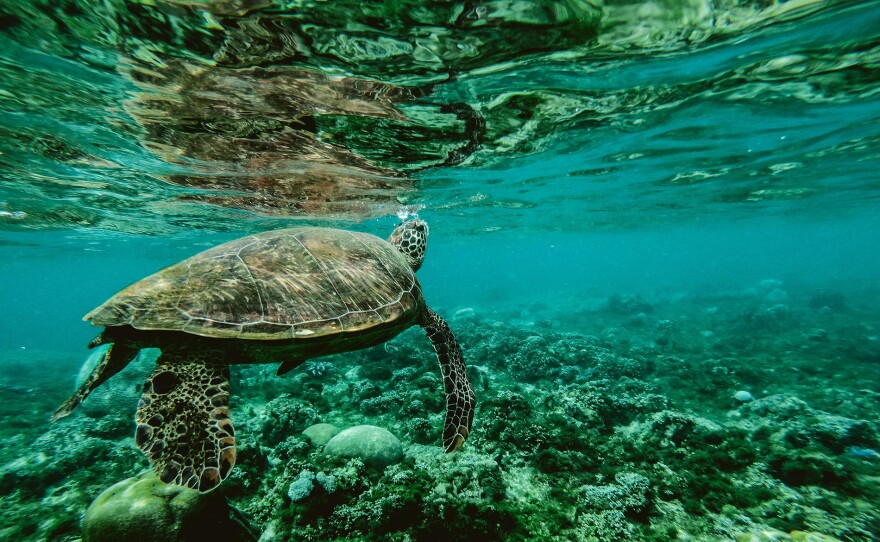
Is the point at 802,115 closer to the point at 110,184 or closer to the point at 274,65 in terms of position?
the point at 274,65

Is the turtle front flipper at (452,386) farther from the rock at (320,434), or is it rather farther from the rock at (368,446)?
the rock at (320,434)

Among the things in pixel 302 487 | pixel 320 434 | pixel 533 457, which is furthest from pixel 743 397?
pixel 302 487

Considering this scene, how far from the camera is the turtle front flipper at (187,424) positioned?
9.93 ft

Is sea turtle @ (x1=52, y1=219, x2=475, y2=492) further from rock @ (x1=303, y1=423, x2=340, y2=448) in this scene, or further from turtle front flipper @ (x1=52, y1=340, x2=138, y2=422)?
rock @ (x1=303, y1=423, x2=340, y2=448)

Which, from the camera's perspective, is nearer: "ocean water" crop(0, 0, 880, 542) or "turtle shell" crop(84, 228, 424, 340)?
"turtle shell" crop(84, 228, 424, 340)

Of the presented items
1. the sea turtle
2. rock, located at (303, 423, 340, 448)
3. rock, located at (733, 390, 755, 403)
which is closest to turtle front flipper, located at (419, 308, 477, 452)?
the sea turtle

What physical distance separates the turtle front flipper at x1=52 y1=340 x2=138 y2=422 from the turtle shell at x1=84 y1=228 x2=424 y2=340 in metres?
0.61

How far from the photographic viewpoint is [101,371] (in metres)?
3.96

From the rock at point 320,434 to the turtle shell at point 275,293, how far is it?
3.95 meters

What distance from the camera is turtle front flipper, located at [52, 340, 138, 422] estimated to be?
3842mm

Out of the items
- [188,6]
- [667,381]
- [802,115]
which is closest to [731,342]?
[667,381]

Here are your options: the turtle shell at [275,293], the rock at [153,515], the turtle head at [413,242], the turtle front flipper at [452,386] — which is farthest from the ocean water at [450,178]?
the turtle head at [413,242]

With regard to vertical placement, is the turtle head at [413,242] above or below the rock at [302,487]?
above

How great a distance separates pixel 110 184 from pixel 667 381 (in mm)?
20225
